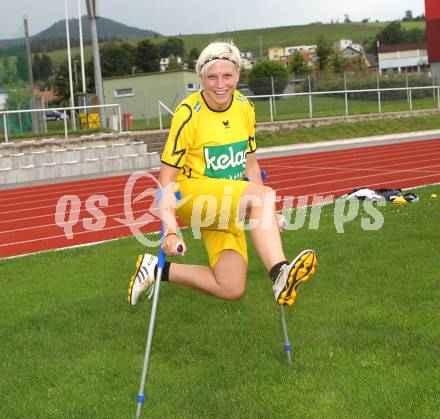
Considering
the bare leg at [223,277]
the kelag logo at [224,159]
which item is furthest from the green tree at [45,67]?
the kelag logo at [224,159]

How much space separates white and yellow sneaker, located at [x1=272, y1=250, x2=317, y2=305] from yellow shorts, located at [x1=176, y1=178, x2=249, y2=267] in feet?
1.72

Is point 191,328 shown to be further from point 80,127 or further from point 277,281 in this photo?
point 80,127

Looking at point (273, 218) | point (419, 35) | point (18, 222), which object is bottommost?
point (18, 222)

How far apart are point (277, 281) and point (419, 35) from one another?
191m

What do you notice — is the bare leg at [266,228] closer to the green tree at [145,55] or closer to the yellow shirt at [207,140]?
the yellow shirt at [207,140]

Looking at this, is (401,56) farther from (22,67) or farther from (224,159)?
(224,159)

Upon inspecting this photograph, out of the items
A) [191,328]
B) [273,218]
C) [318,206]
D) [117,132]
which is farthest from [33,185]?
[273,218]

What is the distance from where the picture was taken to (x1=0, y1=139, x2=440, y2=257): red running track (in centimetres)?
1159

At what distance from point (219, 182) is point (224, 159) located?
0.18m

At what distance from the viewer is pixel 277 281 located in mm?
4062

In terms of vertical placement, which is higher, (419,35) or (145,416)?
(419,35)

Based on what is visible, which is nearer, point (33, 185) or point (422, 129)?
point (33, 185)

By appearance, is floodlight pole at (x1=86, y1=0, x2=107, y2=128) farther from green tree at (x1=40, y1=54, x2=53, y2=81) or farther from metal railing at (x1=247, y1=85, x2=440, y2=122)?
green tree at (x1=40, y1=54, x2=53, y2=81)

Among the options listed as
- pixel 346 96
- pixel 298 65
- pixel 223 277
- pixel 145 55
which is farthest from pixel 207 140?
pixel 145 55
